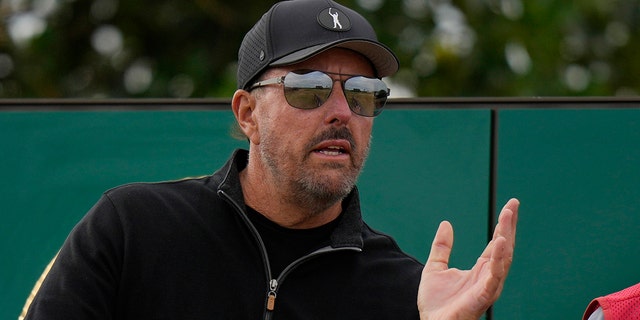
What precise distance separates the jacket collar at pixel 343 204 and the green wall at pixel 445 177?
1.51 feet

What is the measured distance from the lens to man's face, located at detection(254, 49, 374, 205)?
276 centimetres

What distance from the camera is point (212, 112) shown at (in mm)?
3447

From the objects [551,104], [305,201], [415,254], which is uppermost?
[551,104]

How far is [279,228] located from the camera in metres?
2.83

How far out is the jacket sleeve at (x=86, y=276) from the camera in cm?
251

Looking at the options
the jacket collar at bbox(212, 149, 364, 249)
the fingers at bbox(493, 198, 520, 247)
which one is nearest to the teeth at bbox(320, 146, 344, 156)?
the jacket collar at bbox(212, 149, 364, 249)

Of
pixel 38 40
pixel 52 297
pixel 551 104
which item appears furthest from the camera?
pixel 38 40

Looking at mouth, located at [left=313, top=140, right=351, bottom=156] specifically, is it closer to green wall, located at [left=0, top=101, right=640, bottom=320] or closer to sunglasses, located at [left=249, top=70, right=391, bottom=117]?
sunglasses, located at [left=249, top=70, right=391, bottom=117]

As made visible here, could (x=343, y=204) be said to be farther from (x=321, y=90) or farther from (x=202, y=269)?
(x=202, y=269)

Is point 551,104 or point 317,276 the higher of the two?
point 551,104

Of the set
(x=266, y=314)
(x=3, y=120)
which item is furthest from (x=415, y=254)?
(x=3, y=120)

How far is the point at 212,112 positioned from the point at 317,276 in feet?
2.95

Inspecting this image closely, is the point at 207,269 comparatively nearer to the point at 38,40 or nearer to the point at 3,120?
the point at 3,120

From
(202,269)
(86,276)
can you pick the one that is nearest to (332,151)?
(202,269)
